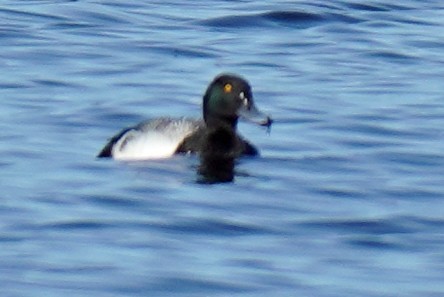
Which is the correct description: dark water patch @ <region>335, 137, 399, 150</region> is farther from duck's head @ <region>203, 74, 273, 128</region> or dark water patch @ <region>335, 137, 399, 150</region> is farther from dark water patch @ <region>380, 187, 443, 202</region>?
dark water patch @ <region>380, 187, 443, 202</region>

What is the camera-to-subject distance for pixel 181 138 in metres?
14.4

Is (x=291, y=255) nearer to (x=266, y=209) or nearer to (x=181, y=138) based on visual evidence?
(x=266, y=209)

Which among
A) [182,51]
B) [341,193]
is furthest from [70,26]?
[341,193]

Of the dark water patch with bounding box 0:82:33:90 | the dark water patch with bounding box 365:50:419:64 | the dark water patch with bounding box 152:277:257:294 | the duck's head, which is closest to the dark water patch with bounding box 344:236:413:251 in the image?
the dark water patch with bounding box 152:277:257:294

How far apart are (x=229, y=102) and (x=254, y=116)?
21 centimetres

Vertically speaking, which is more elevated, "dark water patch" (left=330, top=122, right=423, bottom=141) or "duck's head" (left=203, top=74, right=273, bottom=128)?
"duck's head" (left=203, top=74, right=273, bottom=128)

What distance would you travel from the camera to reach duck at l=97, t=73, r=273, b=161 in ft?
46.5

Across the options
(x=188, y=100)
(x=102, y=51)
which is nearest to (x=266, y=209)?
(x=188, y=100)

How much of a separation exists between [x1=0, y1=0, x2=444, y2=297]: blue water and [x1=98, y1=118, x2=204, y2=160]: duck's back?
0.09 metres

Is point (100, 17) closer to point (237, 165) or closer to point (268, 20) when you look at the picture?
point (268, 20)

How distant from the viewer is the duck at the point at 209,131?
14.2m

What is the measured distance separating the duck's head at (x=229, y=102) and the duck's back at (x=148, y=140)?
0.22 m

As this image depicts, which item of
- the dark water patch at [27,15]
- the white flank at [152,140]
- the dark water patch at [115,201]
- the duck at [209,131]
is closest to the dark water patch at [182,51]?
the dark water patch at [27,15]

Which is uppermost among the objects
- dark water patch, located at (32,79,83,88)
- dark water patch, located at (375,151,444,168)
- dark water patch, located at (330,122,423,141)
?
dark water patch, located at (375,151,444,168)
